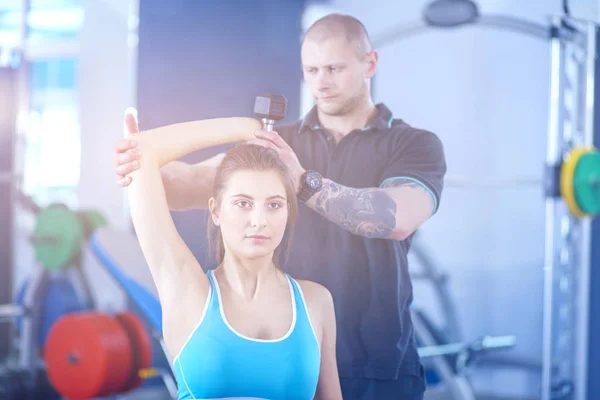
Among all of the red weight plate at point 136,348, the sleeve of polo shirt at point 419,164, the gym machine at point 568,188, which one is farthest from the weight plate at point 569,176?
the red weight plate at point 136,348

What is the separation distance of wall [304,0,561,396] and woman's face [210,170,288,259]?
2549mm

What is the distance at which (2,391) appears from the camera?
11.7 feet

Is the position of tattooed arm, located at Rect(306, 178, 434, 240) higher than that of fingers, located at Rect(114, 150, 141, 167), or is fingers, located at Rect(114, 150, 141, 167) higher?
fingers, located at Rect(114, 150, 141, 167)

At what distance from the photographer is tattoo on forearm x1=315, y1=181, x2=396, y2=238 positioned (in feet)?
4.95

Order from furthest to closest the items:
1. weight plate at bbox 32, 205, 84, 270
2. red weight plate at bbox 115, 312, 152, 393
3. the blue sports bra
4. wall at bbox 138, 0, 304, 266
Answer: weight plate at bbox 32, 205, 84, 270, red weight plate at bbox 115, 312, 152, 393, wall at bbox 138, 0, 304, 266, the blue sports bra

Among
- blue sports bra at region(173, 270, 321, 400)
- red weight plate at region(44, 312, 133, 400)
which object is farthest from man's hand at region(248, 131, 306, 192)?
red weight plate at region(44, 312, 133, 400)

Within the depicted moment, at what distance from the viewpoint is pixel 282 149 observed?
4.87 ft

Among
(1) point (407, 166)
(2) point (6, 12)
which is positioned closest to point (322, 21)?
(1) point (407, 166)

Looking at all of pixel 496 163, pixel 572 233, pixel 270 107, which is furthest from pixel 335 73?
pixel 496 163

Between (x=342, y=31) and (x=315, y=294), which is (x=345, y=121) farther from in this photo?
(x=315, y=294)

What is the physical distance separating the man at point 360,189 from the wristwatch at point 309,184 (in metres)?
0.06

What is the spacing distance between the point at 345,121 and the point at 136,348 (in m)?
2.08

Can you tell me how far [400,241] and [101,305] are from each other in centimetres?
304

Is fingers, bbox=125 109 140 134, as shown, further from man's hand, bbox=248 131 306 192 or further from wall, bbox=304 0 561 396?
wall, bbox=304 0 561 396
